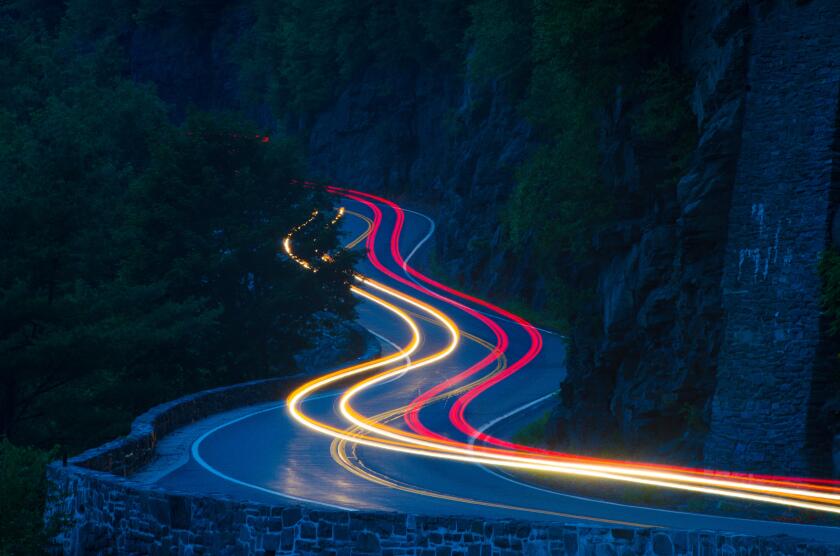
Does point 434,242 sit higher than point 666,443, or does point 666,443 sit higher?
point 434,242

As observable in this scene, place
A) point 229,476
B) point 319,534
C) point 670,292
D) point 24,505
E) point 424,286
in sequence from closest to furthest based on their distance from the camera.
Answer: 1. point 319,534
2. point 24,505
3. point 229,476
4. point 670,292
5. point 424,286

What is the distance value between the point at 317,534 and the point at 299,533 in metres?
0.26

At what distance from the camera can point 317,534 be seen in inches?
515

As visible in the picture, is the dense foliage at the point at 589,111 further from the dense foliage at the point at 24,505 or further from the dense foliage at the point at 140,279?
the dense foliage at the point at 24,505

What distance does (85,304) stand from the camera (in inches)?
1214

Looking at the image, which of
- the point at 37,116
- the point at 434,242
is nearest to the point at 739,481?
the point at 434,242

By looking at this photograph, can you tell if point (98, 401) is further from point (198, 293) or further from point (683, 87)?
point (683, 87)

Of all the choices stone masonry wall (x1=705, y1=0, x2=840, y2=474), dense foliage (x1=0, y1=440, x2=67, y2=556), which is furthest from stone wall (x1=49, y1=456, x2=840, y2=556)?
stone masonry wall (x1=705, y1=0, x2=840, y2=474)

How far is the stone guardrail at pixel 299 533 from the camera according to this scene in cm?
1153

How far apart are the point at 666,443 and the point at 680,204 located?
5.83 m

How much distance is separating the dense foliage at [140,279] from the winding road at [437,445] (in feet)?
7.70

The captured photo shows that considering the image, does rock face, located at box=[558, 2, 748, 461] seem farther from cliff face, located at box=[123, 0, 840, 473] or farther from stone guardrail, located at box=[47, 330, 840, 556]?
stone guardrail, located at box=[47, 330, 840, 556]

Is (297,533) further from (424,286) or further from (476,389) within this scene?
(424,286)

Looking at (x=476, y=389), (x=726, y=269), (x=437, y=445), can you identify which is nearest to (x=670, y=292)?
(x=726, y=269)
